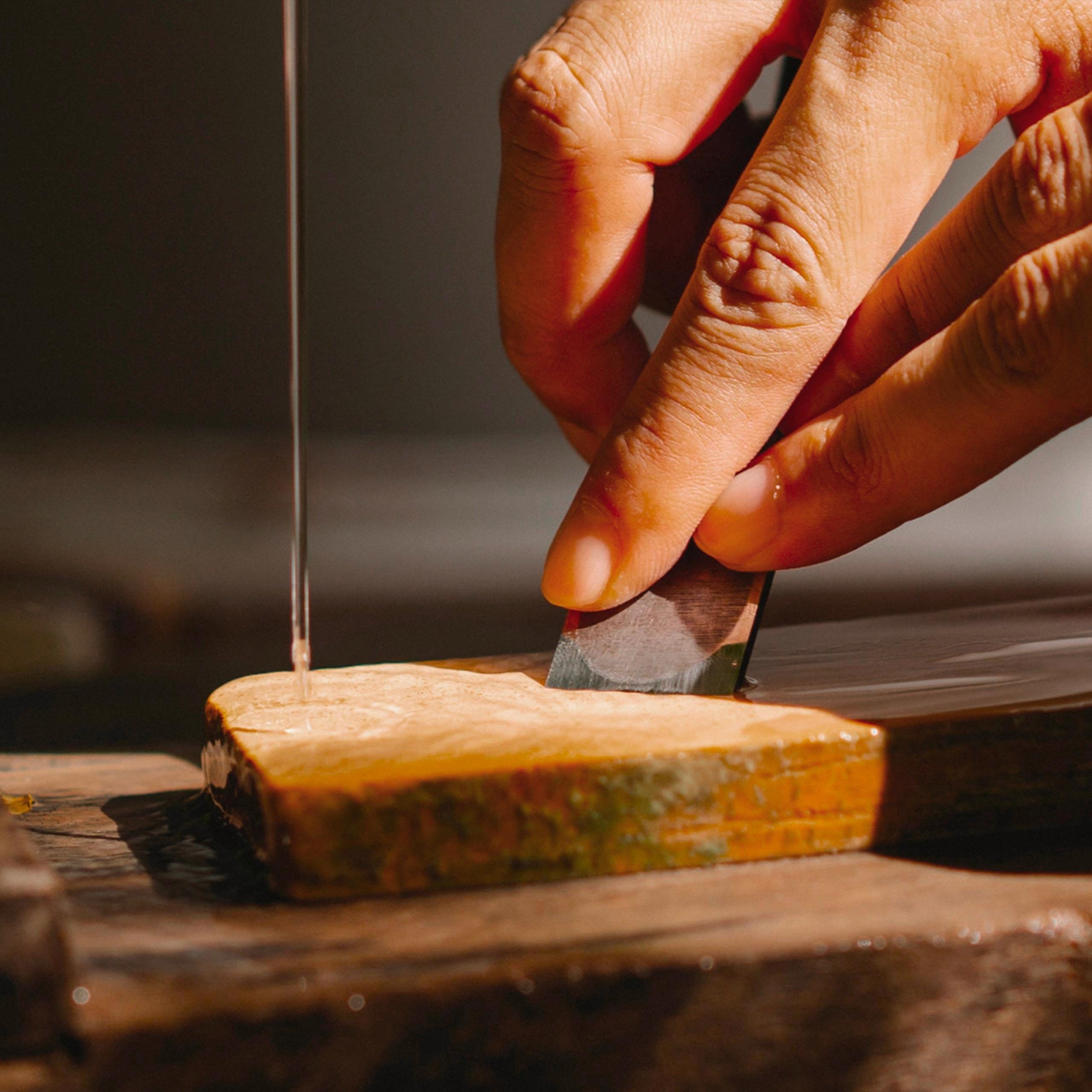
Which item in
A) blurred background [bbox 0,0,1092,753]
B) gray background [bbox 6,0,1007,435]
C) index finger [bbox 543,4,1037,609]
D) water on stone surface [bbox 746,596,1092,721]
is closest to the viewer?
water on stone surface [bbox 746,596,1092,721]

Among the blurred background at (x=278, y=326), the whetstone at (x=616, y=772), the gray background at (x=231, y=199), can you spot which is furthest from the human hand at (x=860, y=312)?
the gray background at (x=231, y=199)

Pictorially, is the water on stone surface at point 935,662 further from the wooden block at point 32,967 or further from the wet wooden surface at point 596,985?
the wooden block at point 32,967

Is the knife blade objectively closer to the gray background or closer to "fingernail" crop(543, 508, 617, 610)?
"fingernail" crop(543, 508, 617, 610)

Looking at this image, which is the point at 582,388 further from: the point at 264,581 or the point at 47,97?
the point at 47,97

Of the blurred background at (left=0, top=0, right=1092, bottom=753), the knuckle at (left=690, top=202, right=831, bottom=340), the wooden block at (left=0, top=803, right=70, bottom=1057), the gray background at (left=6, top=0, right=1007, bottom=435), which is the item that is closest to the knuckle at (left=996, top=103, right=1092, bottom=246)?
the knuckle at (left=690, top=202, right=831, bottom=340)

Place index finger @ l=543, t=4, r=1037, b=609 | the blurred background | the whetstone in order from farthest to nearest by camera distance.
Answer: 1. the blurred background
2. index finger @ l=543, t=4, r=1037, b=609
3. the whetstone

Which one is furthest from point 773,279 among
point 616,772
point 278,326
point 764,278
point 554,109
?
point 278,326

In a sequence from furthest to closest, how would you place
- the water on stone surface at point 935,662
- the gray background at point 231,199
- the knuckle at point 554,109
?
1. the gray background at point 231,199
2. the knuckle at point 554,109
3. the water on stone surface at point 935,662

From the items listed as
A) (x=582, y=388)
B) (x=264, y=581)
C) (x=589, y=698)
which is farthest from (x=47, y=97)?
(x=589, y=698)
